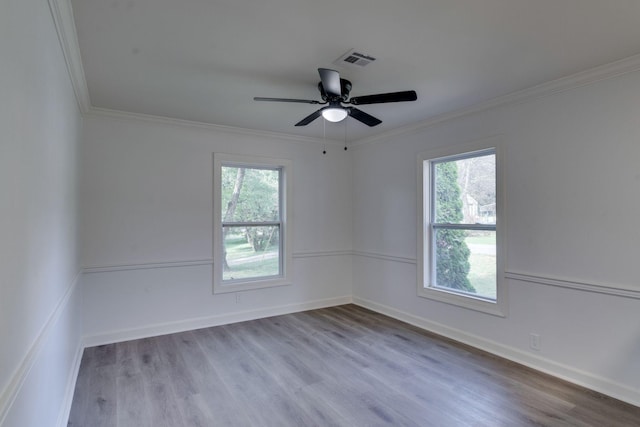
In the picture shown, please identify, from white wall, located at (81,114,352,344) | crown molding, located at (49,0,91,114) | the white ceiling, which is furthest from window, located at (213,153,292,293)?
crown molding, located at (49,0,91,114)

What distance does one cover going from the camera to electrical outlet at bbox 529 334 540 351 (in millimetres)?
3173

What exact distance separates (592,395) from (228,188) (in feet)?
14.0

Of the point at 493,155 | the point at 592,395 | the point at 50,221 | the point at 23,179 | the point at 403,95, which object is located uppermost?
the point at 403,95

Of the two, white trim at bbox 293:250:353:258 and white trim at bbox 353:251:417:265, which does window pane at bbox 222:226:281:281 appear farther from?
white trim at bbox 353:251:417:265

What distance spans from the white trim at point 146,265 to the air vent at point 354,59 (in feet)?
9.72

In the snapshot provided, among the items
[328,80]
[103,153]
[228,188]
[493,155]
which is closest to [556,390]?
[493,155]

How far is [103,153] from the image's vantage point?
384 cm

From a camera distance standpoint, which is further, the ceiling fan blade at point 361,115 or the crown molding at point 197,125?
the crown molding at point 197,125

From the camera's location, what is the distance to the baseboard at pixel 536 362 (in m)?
2.66

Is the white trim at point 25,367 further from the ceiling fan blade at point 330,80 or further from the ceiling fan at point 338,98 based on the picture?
the ceiling fan blade at point 330,80

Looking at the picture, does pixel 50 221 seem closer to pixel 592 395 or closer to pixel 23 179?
pixel 23 179

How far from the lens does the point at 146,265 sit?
4.03 meters

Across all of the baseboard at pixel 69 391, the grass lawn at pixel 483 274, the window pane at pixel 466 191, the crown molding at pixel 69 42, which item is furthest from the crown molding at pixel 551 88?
the baseboard at pixel 69 391

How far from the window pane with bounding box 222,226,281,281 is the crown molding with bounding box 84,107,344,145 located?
1303mm
